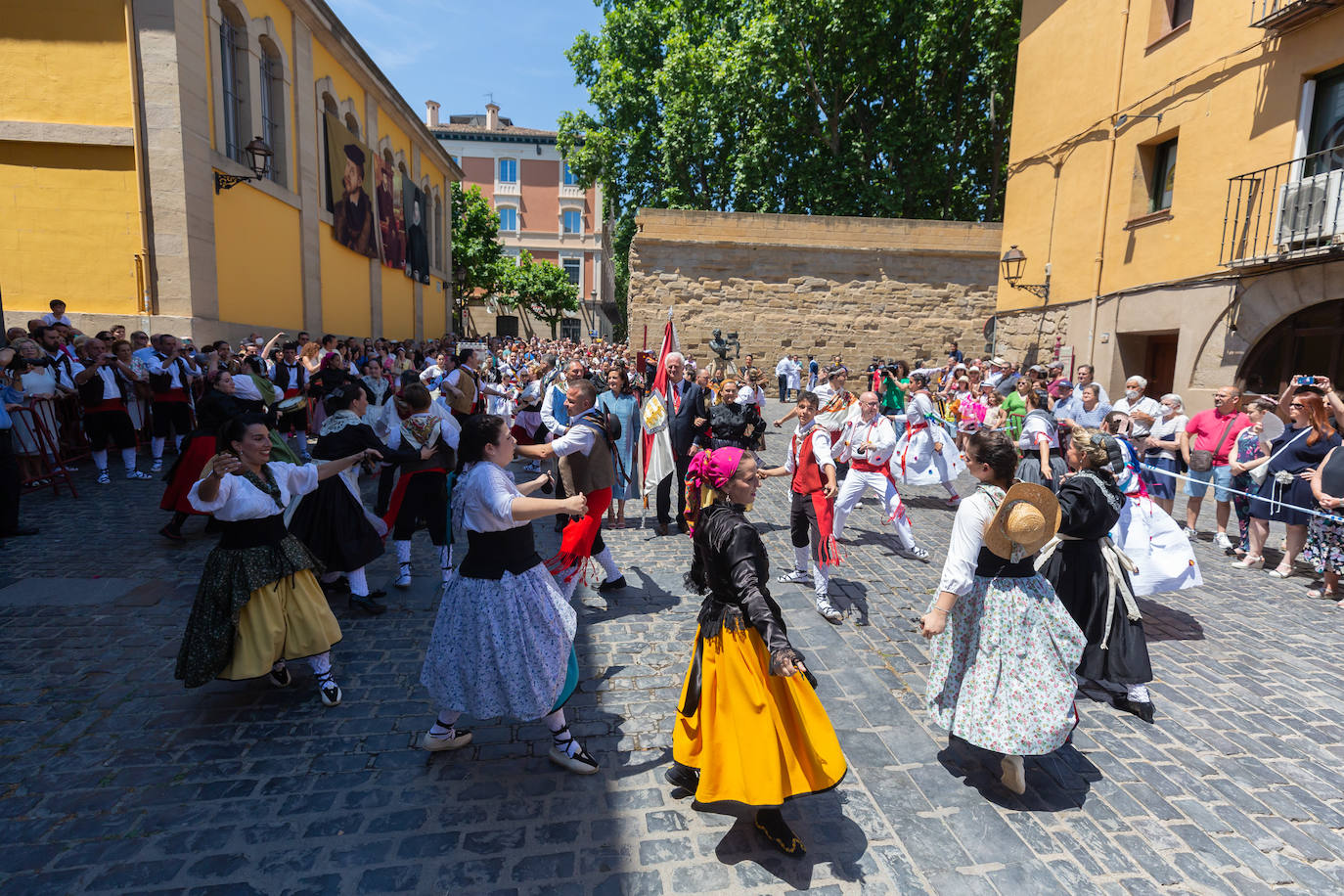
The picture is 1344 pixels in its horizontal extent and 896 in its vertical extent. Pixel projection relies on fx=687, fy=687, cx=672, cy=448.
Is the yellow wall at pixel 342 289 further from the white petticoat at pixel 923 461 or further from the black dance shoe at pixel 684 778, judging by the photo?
the black dance shoe at pixel 684 778

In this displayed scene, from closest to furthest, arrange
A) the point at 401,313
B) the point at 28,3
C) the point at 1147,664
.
Answer: the point at 1147,664 < the point at 28,3 < the point at 401,313

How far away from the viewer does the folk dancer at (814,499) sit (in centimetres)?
567

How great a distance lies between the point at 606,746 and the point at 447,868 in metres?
1.06

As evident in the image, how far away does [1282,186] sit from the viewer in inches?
400

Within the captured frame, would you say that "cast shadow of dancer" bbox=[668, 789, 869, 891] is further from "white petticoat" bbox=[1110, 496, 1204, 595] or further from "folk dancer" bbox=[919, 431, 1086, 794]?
"white petticoat" bbox=[1110, 496, 1204, 595]

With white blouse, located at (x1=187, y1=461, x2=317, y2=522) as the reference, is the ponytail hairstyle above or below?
above

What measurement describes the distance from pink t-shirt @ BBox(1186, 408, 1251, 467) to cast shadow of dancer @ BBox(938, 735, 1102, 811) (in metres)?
5.87

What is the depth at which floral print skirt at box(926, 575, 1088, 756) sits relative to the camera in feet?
10.6

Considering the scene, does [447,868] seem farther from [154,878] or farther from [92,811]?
[92,811]

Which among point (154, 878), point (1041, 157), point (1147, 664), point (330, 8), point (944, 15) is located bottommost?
point (154, 878)

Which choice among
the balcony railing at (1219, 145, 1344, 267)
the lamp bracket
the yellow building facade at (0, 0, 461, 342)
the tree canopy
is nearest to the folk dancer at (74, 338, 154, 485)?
the yellow building facade at (0, 0, 461, 342)

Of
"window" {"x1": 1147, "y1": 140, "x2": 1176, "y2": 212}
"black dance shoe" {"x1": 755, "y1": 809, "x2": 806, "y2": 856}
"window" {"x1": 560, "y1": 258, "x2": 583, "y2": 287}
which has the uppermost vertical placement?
"window" {"x1": 560, "y1": 258, "x2": 583, "y2": 287}

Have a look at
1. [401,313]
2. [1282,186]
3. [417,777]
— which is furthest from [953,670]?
[401,313]

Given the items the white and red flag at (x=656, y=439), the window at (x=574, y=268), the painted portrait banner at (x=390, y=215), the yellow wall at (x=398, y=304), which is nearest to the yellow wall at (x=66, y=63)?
the white and red flag at (x=656, y=439)
